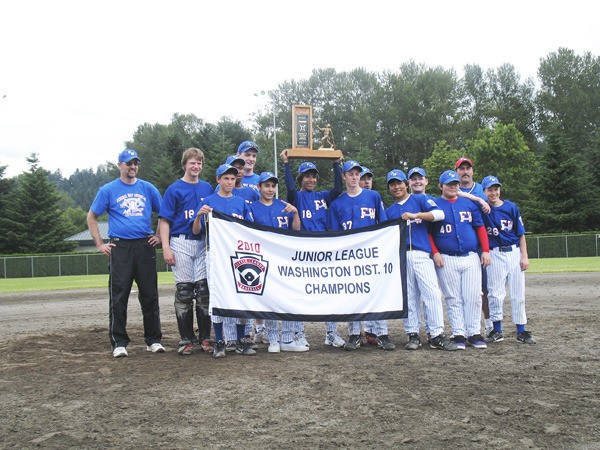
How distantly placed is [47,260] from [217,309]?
31458mm

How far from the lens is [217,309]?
266 inches

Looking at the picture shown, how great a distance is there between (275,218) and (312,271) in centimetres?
81

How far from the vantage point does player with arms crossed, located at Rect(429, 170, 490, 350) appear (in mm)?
7031

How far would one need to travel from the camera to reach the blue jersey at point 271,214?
284 inches

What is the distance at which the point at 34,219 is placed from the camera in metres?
44.4

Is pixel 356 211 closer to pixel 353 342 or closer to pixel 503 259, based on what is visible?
pixel 353 342

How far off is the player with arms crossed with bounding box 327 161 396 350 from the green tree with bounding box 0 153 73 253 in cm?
4200

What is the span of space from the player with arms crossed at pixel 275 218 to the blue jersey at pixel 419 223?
133 cm

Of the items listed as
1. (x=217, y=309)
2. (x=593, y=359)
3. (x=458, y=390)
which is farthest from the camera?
(x=217, y=309)

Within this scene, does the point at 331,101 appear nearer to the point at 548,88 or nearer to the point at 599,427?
the point at 548,88

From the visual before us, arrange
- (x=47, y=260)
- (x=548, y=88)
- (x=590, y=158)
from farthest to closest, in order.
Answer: (x=548, y=88) < (x=590, y=158) < (x=47, y=260)

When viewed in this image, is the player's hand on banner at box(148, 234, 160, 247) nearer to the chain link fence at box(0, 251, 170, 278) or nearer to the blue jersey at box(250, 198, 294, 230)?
the blue jersey at box(250, 198, 294, 230)

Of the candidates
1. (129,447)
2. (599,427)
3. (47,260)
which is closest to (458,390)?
(599,427)

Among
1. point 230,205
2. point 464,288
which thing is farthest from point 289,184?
point 464,288
